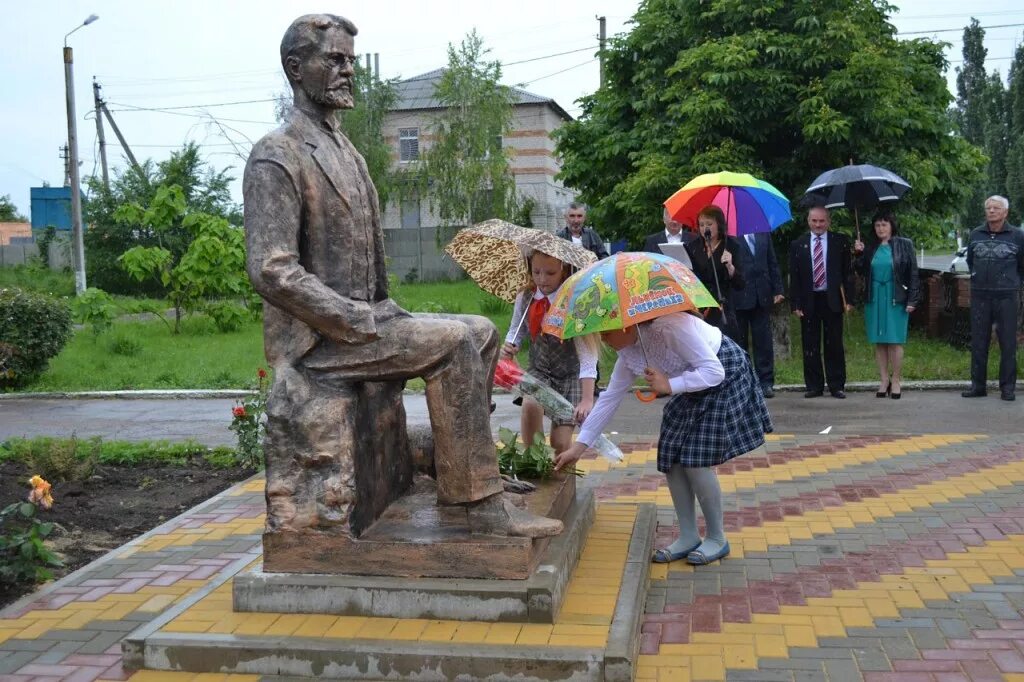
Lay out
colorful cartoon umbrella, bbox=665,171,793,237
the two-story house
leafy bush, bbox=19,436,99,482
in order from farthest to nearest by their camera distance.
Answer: the two-story house
colorful cartoon umbrella, bbox=665,171,793,237
leafy bush, bbox=19,436,99,482

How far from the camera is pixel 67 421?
34.9 feet

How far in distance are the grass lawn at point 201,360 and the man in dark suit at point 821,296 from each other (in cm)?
77

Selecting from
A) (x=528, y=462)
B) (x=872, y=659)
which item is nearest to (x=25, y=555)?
(x=528, y=462)

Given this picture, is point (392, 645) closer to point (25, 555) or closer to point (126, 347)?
point (25, 555)

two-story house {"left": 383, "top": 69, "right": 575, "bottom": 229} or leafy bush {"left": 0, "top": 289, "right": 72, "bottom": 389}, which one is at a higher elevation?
two-story house {"left": 383, "top": 69, "right": 575, "bottom": 229}

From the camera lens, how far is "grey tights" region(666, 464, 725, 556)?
5.21m

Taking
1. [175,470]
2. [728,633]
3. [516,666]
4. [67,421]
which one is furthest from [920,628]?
[67,421]

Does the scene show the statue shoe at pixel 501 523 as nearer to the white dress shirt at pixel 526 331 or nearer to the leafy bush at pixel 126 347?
the white dress shirt at pixel 526 331

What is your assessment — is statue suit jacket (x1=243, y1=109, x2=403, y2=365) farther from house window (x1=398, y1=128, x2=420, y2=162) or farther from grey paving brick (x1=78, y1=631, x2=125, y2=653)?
house window (x1=398, y1=128, x2=420, y2=162)

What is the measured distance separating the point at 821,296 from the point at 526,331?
16.4 feet

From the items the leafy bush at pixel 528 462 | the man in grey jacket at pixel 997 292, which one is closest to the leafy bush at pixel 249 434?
the leafy bush at pixel 528 462

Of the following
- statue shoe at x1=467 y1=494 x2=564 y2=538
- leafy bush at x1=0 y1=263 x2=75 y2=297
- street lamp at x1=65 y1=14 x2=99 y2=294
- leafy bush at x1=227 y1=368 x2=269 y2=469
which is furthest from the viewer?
leafy bush at x1=0 y1=263 x2=75 y2=297

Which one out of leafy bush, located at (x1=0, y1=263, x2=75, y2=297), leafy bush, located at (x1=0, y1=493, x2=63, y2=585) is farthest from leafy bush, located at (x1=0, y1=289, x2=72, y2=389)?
leafy bush, located at (x1=0, y1=263, x2=75, y2=297)

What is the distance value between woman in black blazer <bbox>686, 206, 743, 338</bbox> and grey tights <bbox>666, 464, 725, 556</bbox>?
14.5 feet
